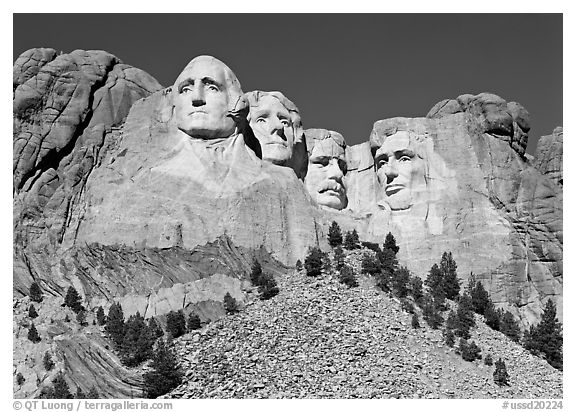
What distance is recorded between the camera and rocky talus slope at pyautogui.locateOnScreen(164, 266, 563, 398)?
49.8 m

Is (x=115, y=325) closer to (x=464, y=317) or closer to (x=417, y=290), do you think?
(x=417, y=290)

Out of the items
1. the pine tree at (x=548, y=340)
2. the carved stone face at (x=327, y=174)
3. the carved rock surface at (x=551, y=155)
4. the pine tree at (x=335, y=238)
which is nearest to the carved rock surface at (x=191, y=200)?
the pine tree at (x=335, y=238)

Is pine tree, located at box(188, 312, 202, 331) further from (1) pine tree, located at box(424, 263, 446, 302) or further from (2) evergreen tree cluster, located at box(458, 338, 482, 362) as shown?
(1) pine tree, located at box(424, 263, 446, 302)

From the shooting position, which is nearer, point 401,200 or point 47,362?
point 47,362

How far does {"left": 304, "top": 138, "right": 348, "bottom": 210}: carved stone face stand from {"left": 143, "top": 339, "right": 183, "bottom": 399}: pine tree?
10981 mm

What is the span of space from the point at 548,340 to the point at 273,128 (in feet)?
32.9

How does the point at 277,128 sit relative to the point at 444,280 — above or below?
above

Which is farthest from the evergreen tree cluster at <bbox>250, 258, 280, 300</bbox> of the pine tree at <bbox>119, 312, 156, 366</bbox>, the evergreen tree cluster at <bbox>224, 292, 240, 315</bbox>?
the pine tree at <bbox>119, 312, 156, 366</bbox>

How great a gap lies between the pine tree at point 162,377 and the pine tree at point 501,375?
753cm

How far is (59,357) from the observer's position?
2034 inches

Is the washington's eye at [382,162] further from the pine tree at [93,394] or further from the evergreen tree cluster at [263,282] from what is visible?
the pine tree at [93,394]

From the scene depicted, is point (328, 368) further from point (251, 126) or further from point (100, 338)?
point (251, 126)

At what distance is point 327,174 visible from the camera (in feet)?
199

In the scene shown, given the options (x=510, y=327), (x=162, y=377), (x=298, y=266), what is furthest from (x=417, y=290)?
(x=162, y=377)
